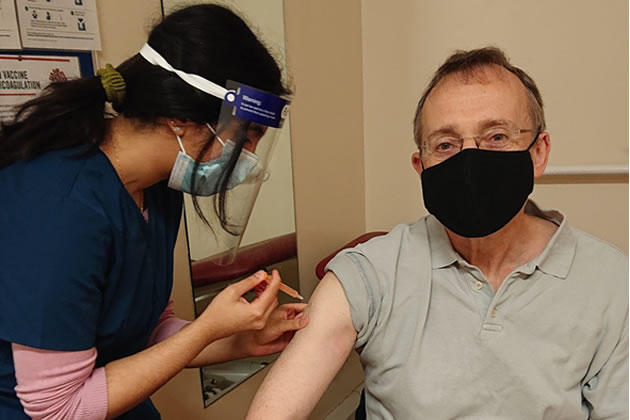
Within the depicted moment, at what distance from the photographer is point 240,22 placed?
1.09 meters

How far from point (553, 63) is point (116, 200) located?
1.96m

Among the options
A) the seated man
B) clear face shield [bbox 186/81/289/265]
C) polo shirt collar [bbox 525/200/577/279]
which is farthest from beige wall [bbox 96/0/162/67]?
polo shirt collar [bbox 525/200/577/279]

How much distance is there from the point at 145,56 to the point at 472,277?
870 millimetres

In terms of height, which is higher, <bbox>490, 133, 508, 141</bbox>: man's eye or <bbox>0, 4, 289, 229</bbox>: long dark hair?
<bbox>0, 4, 289, 229</bbox>: long dark hair

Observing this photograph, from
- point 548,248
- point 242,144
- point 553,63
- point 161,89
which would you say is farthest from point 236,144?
point 553,63

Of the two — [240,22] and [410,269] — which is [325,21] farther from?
[410,269]

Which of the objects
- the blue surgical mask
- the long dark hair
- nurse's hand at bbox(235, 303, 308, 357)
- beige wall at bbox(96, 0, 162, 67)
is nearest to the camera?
the long dark hair

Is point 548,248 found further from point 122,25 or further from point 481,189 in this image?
point 122,25

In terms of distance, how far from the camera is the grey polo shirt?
1.08 meters

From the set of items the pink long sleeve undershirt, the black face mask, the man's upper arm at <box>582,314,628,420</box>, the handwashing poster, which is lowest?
the man's upper arm at <box>582,314,628,420</box>

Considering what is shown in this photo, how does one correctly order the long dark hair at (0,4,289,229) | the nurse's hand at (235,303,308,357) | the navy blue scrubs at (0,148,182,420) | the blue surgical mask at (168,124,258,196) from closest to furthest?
the navy blue scrubs at (0,148,182,420)
the long dark hair at (0,4,289,229)
the blue surgical mask at (168,124,258,196)
the nurse's hand at (235,303,308,357)

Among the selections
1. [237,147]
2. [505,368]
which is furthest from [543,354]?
[237,147]

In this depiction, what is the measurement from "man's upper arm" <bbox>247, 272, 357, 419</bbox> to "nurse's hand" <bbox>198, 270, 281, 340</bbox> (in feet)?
0.31

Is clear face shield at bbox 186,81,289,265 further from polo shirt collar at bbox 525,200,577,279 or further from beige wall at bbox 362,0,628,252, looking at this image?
beige wall at bbox 362,0,628,252
